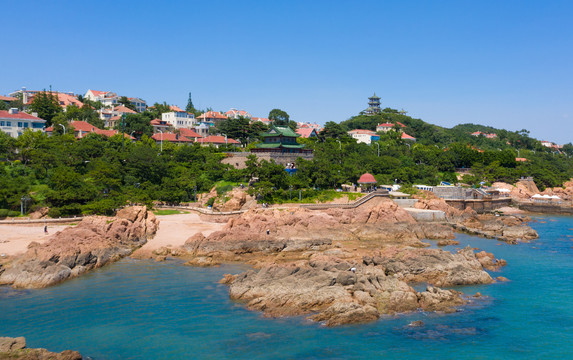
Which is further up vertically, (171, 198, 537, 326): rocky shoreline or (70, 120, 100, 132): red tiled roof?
(70, 120, 100, 132): red tiled roof

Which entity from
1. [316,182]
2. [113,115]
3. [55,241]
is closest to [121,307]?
[55,241]

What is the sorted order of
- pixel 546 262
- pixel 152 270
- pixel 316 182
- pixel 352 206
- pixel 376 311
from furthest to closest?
pixel 316 182
pixel 352 206
pixel 546 262
pixel 152 270
pixel 376 311

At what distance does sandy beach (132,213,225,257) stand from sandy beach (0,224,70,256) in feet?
27.0

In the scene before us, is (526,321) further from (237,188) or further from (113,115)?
(113,115)

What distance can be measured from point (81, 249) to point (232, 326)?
684 inches

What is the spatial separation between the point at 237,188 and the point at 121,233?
65.4ft

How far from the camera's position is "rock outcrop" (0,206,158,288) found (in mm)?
33125

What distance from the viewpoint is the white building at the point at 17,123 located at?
254ft

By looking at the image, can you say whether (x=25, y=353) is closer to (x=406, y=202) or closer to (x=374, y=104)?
(x=406, y=202)

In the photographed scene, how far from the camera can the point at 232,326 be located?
86.3 ft

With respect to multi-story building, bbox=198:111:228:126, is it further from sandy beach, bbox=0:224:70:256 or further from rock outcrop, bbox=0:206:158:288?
sandy beach, bbox=0:224:70:256

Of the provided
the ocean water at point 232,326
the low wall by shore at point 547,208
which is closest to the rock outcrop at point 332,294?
the ocean water at point 232,326

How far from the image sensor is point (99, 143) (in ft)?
221

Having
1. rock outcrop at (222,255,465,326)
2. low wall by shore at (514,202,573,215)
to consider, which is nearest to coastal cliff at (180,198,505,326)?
rock outcrop at (222,255,465,326)
